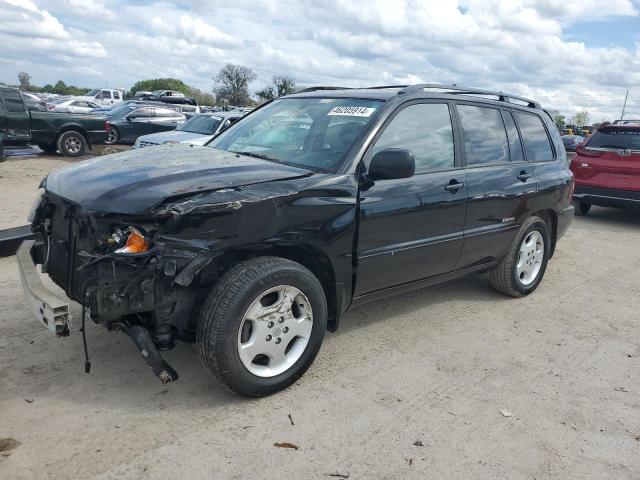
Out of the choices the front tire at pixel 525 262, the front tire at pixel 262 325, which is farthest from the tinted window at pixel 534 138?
the front tire at pixel 262 325

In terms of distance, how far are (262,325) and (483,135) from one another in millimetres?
2635

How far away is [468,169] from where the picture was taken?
4406 millimetres

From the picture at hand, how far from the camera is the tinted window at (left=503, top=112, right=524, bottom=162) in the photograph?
4996 mm

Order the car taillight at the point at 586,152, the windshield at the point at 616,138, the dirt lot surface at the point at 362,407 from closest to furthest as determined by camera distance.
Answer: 1. the dirt lot surface at the point at 362,407
2. the windshield at the point at 616,138
3. the car taillight at the point at 586,152

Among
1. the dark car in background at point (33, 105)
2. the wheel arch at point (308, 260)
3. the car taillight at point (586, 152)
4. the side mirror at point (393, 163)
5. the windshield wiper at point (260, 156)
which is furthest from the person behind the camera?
the dark car in background at point (33, 105)

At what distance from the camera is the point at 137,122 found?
18969mm

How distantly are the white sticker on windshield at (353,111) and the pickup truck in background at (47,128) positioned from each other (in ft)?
40.0

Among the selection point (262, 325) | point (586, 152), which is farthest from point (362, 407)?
point (586, 152)

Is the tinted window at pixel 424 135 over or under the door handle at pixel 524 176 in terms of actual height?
over

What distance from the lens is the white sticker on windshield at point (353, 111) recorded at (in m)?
3.90

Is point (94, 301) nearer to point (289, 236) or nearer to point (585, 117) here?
point (289, 236)

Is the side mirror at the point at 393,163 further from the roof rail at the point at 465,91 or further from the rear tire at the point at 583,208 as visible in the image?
the rear tire at the point at 583,208

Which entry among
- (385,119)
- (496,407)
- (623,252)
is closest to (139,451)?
(496,407)

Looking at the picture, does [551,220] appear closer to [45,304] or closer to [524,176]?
[524,176]
